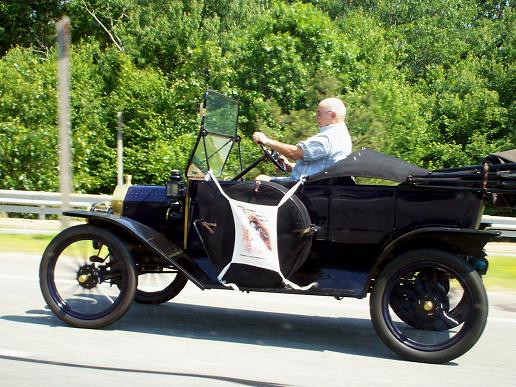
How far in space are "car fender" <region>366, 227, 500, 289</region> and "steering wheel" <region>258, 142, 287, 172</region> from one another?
1224mm

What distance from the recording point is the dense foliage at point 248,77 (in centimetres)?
1998

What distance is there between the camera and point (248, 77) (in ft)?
79.2

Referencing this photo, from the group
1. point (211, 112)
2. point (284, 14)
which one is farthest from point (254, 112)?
point (211, 112)

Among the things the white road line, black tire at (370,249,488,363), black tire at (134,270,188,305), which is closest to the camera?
the white road line

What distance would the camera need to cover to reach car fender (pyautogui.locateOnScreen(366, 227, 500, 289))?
502 cm

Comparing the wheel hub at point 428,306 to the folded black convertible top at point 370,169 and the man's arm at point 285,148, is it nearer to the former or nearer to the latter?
the folded black convertible top at point 370,169

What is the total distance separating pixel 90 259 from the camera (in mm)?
5824

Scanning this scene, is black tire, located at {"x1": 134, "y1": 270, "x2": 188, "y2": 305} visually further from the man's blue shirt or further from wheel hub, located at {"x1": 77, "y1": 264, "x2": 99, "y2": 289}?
the man's blue shirt

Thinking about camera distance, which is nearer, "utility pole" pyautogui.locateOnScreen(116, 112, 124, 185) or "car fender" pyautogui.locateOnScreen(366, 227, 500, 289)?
"car fender" pyautogui.locateOnScreen(366, 227, 500, 289)

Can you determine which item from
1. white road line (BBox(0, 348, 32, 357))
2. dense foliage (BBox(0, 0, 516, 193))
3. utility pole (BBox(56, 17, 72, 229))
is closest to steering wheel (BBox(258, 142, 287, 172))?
white road line (BBox(0, 348, 32, 357))

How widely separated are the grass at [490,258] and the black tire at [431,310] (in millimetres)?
3446

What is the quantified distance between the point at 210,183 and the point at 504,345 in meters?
2.51

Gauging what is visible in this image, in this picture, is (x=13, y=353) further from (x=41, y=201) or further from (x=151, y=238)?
(x=41, y=201)

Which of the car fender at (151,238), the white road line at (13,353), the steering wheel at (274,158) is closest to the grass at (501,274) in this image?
the steering wheel at (274,158)
